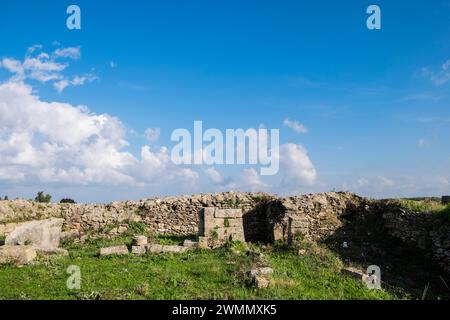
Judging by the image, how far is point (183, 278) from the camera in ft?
32.4

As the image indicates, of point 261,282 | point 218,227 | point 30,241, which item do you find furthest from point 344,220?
point 30,241

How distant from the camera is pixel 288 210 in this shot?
17062mm

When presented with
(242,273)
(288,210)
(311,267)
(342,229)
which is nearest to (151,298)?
(242,273)

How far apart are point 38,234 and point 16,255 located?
289cm

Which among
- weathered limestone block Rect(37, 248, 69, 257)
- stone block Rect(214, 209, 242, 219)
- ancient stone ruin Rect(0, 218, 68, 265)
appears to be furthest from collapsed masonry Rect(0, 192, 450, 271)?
weathered limestone block Rect(37, 248, 69, 257)

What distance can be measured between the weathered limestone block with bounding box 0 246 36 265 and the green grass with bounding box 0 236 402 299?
0.30 meters

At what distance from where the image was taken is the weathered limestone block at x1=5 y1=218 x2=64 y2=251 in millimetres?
13523

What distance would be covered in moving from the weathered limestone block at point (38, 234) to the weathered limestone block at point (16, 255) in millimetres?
1343

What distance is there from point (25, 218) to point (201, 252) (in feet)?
29.6

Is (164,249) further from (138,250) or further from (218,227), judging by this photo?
(218,227)

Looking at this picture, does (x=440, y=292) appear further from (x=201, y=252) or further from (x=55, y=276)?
(x=55, y=276)

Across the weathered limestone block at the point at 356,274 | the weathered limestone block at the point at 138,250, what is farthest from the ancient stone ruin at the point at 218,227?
the weathered limestone block at the point at 356,274

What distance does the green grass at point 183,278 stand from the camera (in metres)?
8.49

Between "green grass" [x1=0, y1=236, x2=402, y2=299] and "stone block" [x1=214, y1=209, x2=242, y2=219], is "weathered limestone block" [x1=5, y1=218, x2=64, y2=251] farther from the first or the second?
"stone block" [x1=214, y1=209, x2=242, y2=219]
